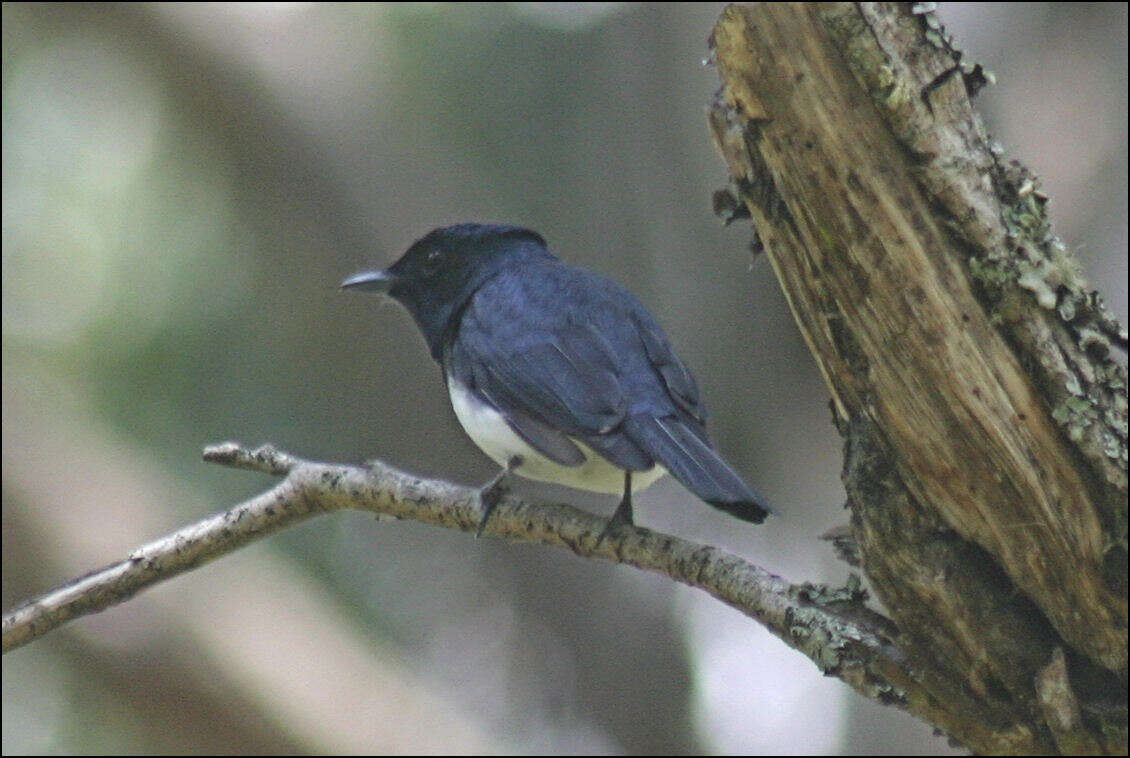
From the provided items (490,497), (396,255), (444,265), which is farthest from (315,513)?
(396,255)

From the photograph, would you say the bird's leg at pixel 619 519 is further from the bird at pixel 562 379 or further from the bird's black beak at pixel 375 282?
the bird's black beak at pixel 375 282

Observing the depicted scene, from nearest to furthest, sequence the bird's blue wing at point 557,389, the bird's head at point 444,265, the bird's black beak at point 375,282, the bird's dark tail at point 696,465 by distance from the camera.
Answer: the bird's dark tail at point 696,465 → the bird's blue wing at point 557,389 → the bird's head at point 444,265 → the bird's black beak at point 375,282

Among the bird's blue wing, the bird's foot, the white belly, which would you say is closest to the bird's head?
the bird's blue wing

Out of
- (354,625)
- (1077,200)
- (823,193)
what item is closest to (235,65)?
Answer: (354,625)

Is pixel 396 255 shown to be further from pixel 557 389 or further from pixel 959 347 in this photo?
pixel 959 347

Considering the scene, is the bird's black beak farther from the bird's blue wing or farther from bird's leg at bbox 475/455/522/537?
bird's leg at bbox 475/455/522/537

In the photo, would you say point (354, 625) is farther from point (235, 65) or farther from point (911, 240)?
point (911, 240)

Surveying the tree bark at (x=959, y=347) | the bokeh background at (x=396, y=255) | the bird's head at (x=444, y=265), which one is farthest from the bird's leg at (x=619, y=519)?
the bokeh background at (x=396, y=255)
